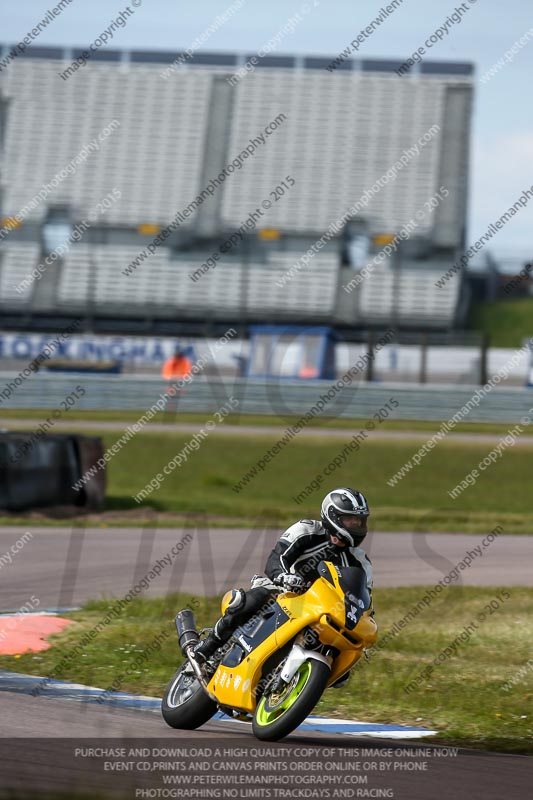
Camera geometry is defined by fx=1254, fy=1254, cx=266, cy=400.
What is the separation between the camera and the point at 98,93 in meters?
51.6

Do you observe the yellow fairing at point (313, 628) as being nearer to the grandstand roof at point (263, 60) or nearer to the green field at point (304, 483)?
the green field at point (304, 483)

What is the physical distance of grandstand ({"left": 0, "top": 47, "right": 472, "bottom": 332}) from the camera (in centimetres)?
4497

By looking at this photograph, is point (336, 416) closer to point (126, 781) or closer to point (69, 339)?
point (69, 339)

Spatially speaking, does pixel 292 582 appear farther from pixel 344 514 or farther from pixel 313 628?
pixel 344 514

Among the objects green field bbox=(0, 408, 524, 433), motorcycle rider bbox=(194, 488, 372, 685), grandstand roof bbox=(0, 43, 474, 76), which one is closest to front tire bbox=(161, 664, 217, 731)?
motorcycle rider bbox=(194, 488, 372, 685)

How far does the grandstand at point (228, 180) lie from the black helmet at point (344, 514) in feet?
122

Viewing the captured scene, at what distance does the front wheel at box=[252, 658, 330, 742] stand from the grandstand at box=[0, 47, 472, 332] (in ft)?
123

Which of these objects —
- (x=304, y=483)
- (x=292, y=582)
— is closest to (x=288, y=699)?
(x=292, y=582)

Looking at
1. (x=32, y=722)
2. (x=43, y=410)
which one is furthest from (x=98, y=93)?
(x=32, y=722)

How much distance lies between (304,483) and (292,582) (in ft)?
52.7

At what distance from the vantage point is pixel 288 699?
18.5 feet

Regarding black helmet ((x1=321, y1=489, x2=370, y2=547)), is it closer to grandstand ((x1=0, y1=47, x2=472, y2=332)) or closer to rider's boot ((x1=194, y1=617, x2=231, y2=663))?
rider's boot ((x1=194, y1=617, x2=231, y2=663))

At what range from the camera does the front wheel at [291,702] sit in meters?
5.50

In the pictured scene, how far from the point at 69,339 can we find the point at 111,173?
16069 millimetres
